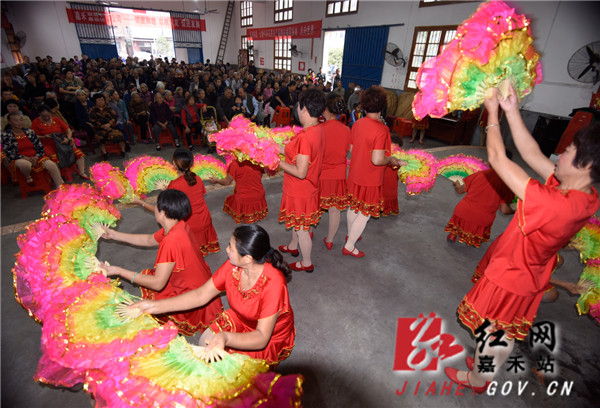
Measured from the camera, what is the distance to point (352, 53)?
14.6m

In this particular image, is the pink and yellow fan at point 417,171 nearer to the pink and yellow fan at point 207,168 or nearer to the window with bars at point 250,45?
the pink and yellow fan at point 207,168

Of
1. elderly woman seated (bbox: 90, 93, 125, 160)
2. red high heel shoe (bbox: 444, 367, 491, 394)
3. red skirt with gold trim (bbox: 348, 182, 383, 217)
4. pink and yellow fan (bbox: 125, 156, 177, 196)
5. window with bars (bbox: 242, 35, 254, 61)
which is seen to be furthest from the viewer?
window with bars (bbox: 242, 35, 254, 61)

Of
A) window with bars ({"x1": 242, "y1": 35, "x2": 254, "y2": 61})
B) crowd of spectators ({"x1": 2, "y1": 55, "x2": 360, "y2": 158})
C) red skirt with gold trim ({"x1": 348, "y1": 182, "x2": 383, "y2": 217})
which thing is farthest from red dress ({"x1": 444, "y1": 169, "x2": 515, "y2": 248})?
Result: window with bars ({"x1": 242, "y1": 35, "x2": 254, "y2": 61})

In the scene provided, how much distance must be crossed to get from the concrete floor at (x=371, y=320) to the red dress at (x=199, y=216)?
0.82 feet

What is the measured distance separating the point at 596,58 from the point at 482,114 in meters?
2.64

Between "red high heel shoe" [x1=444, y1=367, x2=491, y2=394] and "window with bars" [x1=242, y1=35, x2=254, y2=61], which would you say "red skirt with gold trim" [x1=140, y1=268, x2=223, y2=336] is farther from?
"window with bars" [x1=242, y1=35, x2=254, y2=61]

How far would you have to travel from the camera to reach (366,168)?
139 inches

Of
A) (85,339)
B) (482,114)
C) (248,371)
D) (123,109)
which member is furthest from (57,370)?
(482,114)

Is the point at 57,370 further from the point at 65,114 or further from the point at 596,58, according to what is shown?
the point at 596,58

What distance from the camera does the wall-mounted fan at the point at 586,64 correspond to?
743cm

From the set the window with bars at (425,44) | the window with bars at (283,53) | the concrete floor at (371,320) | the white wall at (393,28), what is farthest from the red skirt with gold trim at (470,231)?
the window with bars at (283,53)

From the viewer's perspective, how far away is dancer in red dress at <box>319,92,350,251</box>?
3.52 metres

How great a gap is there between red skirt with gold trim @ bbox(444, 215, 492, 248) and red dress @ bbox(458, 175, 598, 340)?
2.25 m
